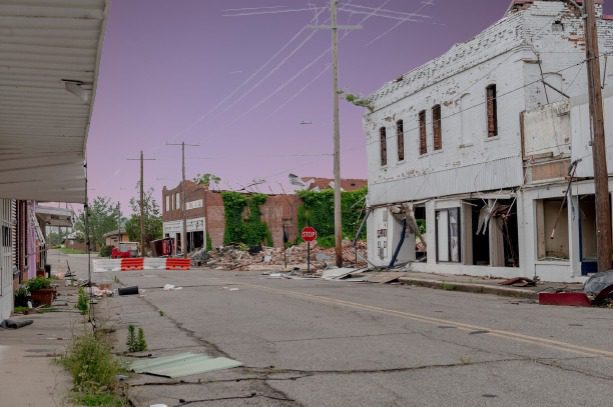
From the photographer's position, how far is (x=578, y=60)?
23.4m

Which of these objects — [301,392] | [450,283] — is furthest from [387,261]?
[301,392]

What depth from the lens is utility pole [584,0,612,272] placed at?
16891 mm

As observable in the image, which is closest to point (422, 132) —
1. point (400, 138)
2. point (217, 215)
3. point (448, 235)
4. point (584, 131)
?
point (400, 138)

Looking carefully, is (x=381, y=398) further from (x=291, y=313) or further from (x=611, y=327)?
(x=291, y=313)

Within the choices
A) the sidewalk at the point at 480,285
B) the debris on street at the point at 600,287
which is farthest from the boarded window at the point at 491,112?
the debris on street at the point at 600,287

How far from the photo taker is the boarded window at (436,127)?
28.3 metres

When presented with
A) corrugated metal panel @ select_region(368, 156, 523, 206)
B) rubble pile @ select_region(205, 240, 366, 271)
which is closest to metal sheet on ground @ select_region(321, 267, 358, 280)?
corrugated metal panel @ select_region(368, 156, 523, 206)

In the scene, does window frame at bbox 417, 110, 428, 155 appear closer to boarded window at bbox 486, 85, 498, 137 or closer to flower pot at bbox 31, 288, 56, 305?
boarded window at bbox 486, 85, 498, 137

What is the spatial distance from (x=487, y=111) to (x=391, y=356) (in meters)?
17.9

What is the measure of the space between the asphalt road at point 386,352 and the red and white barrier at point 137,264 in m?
29.9

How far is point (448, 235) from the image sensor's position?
27.4m

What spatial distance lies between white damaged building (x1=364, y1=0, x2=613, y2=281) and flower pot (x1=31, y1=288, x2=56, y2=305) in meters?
15.0

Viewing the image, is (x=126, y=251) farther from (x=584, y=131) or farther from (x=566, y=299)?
(x=566, y=299)

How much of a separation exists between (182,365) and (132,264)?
128 ft
